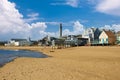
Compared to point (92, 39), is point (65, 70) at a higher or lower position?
lower

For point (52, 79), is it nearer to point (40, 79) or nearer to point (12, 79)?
point (40, 79)

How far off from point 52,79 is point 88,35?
10694cm

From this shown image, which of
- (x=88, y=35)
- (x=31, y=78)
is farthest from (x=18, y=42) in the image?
(x=31, y=78)

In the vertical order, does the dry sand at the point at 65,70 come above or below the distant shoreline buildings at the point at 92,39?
below

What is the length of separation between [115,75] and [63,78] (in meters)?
4.19

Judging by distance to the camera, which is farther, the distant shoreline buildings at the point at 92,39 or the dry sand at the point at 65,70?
the distant shoreline buildings at the point at 92,39

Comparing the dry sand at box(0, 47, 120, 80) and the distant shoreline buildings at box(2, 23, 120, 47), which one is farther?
the distant shoreline buildings at box(2, 23, 120, 47)

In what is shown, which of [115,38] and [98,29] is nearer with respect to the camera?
[115,38]

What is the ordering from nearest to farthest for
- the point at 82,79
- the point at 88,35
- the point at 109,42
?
the point at 82,79
the point at 109,42
the point at 88,35

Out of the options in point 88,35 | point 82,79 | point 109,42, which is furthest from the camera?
point 88,35

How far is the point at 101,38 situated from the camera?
326 feet

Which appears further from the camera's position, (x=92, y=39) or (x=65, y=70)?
(x=92, y=39)

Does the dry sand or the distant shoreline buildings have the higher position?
the distant shoreline buildings

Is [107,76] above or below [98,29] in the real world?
below
